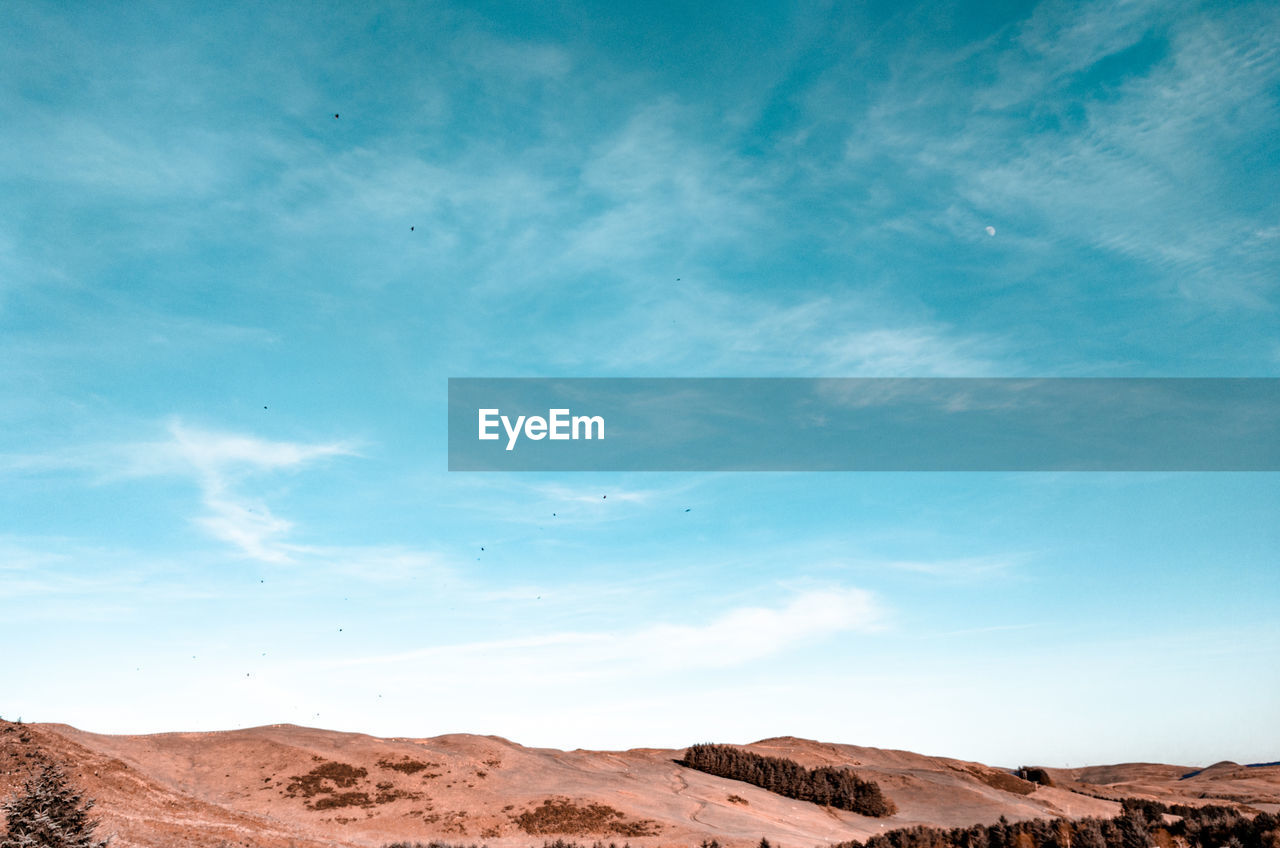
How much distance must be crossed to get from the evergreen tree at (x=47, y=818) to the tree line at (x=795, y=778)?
55.6 metres

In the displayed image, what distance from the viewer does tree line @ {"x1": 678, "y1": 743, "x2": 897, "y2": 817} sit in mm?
65438

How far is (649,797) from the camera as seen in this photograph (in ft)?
179

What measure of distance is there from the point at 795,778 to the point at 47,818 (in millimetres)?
58645

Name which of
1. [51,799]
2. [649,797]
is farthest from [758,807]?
[51,799]

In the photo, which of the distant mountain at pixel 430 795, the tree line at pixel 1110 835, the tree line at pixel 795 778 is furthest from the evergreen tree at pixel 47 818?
the tree line at pixel 795 778

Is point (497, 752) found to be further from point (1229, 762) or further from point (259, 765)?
point (1229, 762)

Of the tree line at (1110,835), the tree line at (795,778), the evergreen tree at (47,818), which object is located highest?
the evergreen tree at (47,818)

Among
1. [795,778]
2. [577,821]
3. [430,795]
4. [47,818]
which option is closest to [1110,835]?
[577,821]

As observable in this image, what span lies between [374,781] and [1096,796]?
70.5 m

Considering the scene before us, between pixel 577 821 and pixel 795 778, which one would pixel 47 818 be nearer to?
pixel 577 821

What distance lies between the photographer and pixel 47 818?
23859 mm

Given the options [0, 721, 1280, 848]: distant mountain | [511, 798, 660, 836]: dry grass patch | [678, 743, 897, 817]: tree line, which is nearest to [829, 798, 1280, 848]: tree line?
[0, 721, 1280, 848]: distant mountain

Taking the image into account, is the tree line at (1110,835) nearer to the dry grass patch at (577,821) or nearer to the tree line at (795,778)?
the dry grass patch at (577,821)

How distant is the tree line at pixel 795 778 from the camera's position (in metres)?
65.4
